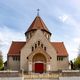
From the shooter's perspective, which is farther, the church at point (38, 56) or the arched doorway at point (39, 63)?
the arched doorway at point (39, 63)

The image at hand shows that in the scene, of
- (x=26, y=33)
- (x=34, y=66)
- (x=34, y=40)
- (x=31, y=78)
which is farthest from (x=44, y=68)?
(x=31, y=78)

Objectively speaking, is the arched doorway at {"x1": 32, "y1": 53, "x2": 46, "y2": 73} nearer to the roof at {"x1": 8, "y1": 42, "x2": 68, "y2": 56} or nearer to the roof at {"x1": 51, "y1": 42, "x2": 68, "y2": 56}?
the roof at {"x1": 8, "y1": 42, "x2": 68, "y2": 56}

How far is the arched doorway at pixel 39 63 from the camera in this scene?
61.3 meters

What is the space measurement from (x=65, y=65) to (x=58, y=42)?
7953 millimetres

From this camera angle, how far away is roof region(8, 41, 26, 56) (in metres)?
63.3

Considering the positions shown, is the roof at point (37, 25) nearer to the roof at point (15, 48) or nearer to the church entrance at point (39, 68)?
the roof at point (15, 48)

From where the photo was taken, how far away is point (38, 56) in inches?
2434

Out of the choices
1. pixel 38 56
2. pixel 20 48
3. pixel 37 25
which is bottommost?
pixel 38 56

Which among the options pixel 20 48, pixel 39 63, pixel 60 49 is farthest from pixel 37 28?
pixel 39 63

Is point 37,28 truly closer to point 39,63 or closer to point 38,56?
point 38,56

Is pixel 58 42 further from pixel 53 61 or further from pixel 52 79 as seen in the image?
pixel 52 79

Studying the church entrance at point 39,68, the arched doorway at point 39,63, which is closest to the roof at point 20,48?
the arched doorway at point 39,63

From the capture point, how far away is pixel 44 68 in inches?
2406

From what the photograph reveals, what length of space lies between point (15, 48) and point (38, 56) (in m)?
6.90
